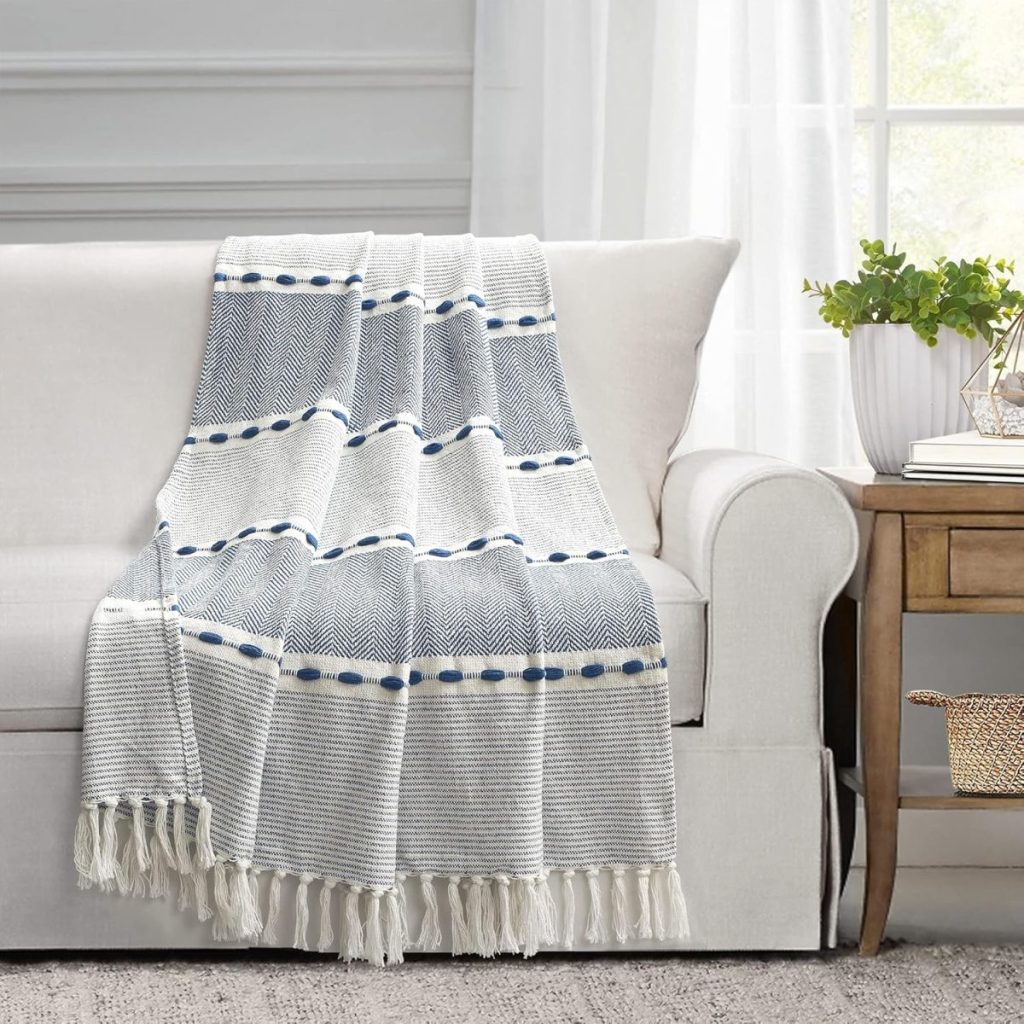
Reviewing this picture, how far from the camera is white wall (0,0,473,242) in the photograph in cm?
264

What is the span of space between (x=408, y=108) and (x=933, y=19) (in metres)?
1.05

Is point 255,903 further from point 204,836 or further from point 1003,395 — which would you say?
point 1003,395

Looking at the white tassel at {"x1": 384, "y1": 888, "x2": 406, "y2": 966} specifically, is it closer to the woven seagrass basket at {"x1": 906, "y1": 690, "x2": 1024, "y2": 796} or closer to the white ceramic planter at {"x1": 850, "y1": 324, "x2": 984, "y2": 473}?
the woven seagrass basket at {"x1": 906, "y1": 690, "x2": 1024, "y2": 796}

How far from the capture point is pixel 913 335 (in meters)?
1.95

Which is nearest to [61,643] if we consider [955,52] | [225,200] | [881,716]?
[881,716]

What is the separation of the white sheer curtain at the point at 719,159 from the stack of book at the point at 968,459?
0.72 m

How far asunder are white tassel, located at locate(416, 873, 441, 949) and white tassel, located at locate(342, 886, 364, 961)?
0.24 ft

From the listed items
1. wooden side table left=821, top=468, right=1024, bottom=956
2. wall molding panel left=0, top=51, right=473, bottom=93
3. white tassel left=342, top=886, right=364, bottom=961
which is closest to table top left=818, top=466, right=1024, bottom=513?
wooden side table left=821, top=468, right=1024, bottom=956

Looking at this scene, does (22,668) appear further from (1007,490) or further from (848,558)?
(1007,490)

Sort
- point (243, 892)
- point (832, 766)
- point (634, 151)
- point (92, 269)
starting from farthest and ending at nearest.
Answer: point (634, 151) → point (92, 269) → point (832, 766) → point (243, 892)

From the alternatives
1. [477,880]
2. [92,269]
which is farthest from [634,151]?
[477,880]

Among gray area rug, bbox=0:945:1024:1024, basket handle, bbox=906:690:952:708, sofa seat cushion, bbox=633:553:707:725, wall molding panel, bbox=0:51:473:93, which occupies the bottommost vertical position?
gray area rug, bbox=0:945:1024:1024

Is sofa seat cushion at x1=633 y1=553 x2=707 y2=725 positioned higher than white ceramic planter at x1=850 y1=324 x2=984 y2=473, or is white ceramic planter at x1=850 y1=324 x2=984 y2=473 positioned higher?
white ceramic planter at x1=850 y1=324 x2=984 y2=473

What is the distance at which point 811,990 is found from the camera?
1.52 meters
